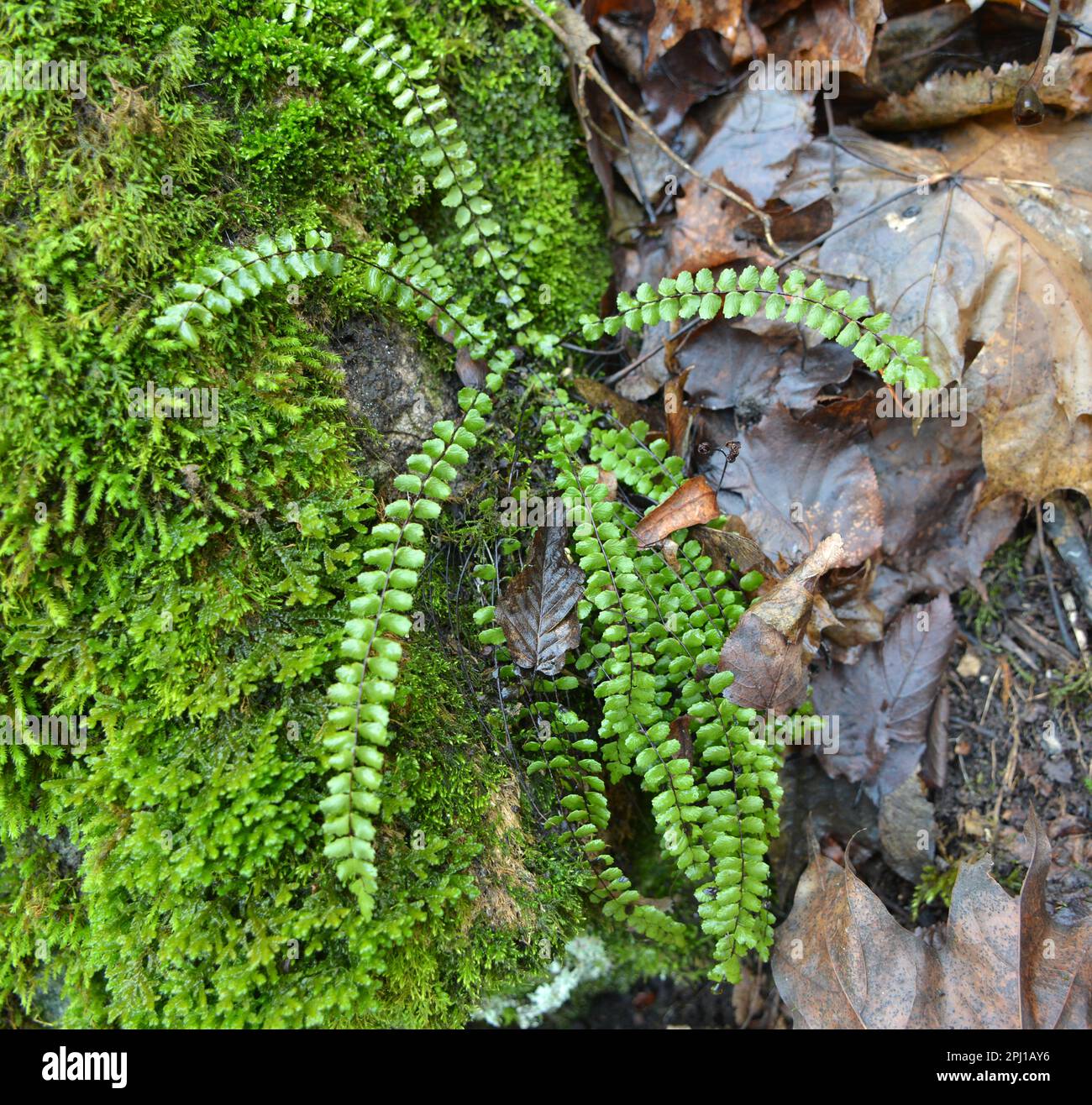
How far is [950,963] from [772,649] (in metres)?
1.22

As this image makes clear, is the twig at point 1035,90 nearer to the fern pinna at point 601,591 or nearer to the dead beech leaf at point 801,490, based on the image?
the fern pinna at point 601,591

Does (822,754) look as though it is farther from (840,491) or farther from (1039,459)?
(1039,459)

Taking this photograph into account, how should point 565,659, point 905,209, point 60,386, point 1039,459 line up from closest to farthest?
1. point 60,386
2. point 565,659
3. point 1039,459
4. point 905,209

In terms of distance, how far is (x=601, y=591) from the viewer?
2.60 m

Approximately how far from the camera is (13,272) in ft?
7.68

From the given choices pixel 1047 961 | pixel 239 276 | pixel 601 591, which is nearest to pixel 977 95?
pixel 601 591

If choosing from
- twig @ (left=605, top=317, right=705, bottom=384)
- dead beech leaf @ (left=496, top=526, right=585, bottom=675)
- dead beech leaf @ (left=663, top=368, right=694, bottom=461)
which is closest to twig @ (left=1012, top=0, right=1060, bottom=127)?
twig @ (left=605, top=317, right=705, bottom=384)

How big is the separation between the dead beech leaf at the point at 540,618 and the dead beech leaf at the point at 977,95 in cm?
260

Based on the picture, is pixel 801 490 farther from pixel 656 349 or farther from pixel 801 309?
pixel 656 349

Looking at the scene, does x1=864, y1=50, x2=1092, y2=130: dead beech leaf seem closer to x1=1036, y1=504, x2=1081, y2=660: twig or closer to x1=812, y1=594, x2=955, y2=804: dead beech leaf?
x1=1036, y1=504, x2=1081, y2=660: twig

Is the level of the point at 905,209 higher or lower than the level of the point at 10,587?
higher

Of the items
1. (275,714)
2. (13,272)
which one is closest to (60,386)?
(13,272)

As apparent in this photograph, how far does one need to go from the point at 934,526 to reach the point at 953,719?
815mm

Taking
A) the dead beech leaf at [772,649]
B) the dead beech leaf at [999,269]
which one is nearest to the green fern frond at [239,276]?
the dead beech leaf at [772,649]
